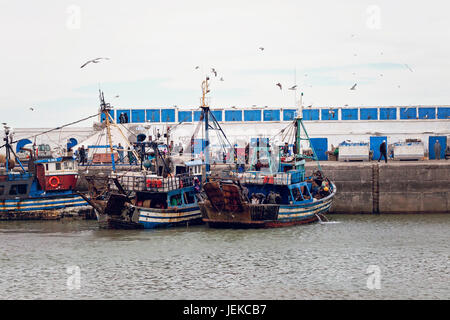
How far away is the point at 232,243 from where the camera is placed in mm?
24656

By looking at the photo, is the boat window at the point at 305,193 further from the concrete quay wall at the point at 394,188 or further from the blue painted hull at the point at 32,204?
the blue painted hull at the point at 32,204

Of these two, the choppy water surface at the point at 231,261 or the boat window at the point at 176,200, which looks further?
the boat window at the point at 176,200

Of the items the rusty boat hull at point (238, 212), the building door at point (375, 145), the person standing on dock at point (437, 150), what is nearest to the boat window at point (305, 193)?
the rusty boat hull at point (238, 212)

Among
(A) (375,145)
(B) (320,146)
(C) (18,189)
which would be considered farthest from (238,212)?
(A) (375,145)

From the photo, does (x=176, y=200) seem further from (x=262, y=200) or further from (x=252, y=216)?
(x=262, y=200)

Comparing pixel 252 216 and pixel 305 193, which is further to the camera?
pixel 305 193

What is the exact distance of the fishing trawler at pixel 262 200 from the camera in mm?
27156

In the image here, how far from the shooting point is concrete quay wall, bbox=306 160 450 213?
1278 inches

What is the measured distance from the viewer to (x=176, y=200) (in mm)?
29000

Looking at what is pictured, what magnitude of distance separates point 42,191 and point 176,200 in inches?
329

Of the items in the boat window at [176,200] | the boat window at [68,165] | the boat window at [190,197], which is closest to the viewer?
the boat window at [176,200]

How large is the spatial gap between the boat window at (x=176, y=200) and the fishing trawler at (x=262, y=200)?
1483 mm

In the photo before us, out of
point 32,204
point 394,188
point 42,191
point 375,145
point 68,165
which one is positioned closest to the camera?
point 32,204
